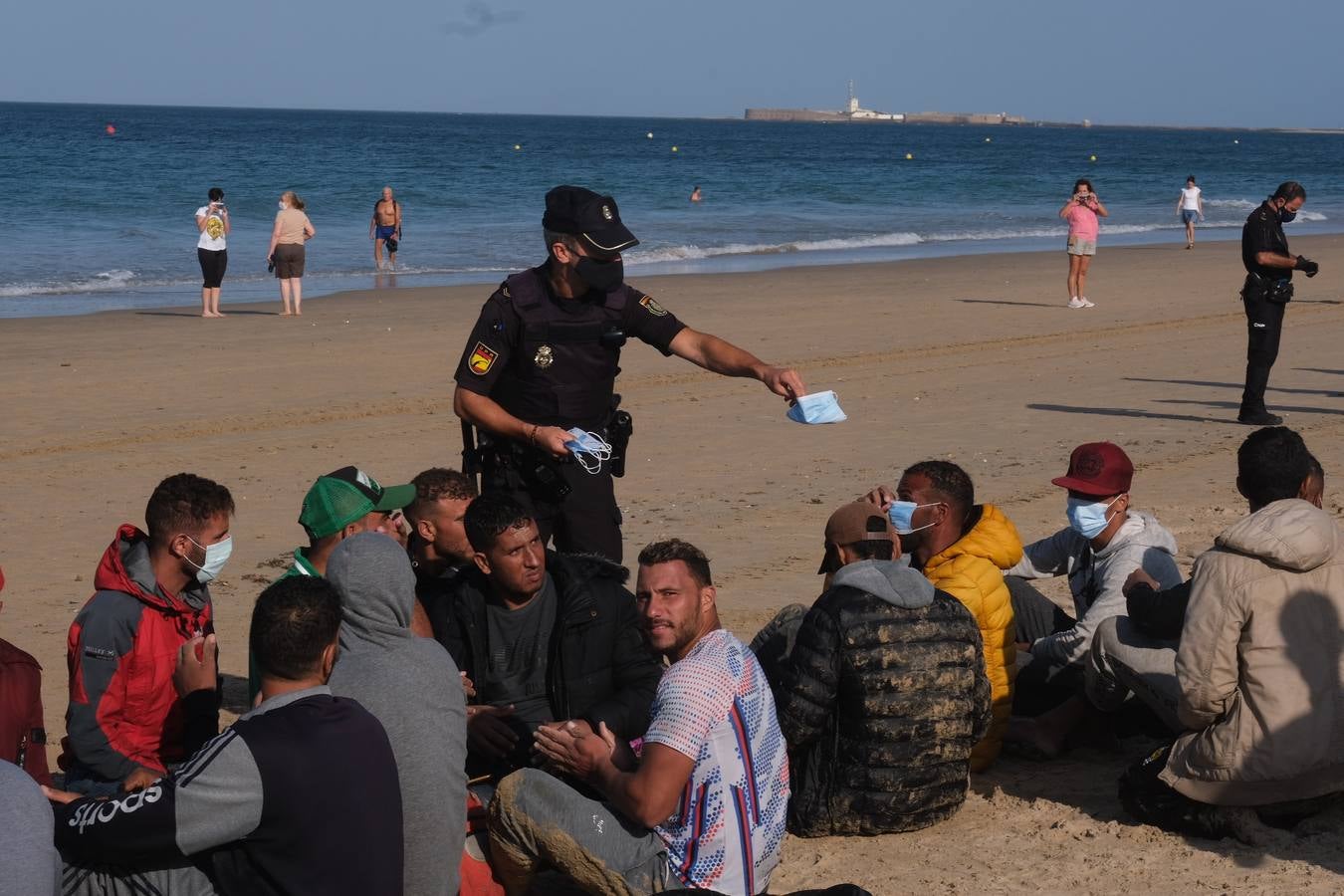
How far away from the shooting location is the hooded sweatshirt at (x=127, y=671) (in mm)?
4375

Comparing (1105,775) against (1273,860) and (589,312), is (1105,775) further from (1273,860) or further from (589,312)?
(589,312)

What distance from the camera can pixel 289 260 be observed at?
1791 centimetres

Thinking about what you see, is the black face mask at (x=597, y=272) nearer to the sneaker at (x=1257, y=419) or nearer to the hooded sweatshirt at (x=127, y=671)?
the hooded sweatshirt at (x=127, y=671)

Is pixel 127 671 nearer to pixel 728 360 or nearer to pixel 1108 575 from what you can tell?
pixel 728 360

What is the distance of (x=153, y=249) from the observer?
A: 28.4m

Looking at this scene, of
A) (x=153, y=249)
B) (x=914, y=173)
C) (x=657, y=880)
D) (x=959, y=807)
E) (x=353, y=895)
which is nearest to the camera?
(x=353, y=895)

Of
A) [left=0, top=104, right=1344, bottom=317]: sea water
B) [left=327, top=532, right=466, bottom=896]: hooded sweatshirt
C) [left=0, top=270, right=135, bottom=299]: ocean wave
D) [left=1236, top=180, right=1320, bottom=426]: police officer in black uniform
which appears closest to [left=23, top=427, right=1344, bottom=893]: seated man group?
[left=327, top=532, right=466, bottom=896]: hooded sweatshirt

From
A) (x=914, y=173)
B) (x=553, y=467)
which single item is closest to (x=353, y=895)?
(x=553, y=467)

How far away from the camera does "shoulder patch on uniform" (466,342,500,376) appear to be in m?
5.46

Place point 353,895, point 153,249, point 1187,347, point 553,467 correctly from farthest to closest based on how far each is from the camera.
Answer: point 153,249 → point 1187,347 → point 553,467 → point 353,895

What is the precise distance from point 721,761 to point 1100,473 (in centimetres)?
225

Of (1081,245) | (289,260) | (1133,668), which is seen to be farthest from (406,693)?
(1081,245)

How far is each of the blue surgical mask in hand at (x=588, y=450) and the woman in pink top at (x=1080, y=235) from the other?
571 inches

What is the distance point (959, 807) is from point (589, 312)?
7.00ft
